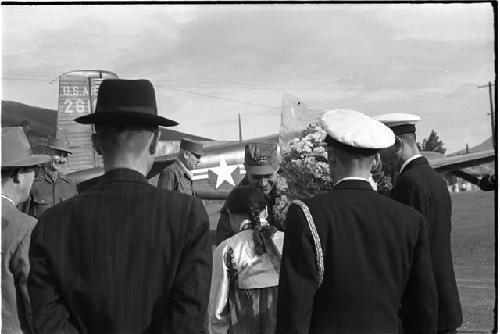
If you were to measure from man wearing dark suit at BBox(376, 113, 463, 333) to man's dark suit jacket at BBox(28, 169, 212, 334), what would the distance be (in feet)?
5.42

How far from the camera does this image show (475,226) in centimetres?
1822

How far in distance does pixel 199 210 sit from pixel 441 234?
69.1 inches

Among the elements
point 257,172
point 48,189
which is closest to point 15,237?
point 257,172

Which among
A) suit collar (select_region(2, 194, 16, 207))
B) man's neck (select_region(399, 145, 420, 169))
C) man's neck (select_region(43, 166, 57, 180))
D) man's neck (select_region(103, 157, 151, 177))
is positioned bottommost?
man's neck (select_region(43, 166, 57, 180))

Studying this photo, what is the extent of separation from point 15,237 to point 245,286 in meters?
1.20

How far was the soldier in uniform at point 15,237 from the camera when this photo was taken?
8.80ft

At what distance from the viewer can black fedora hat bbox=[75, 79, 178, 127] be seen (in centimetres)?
209

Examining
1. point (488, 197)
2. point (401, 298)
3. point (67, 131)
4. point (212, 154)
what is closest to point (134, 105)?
point (401, 298)

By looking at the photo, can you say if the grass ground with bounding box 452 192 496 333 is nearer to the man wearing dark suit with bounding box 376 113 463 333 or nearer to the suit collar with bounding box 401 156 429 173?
the man wearing dark suit with bounding box 376 113 463 333

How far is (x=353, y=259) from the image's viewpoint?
2.41 metres

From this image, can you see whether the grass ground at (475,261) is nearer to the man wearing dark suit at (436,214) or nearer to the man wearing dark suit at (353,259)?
the man wearing dark suit at (436,214)

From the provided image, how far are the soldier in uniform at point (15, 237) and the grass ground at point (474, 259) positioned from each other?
230cm

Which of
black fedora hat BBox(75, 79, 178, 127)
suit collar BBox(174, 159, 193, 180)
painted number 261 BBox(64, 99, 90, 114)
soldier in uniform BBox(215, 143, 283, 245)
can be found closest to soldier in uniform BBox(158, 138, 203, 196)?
suit collar BBox(174, 159, 193, 180)

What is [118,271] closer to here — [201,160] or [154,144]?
[154,144]
